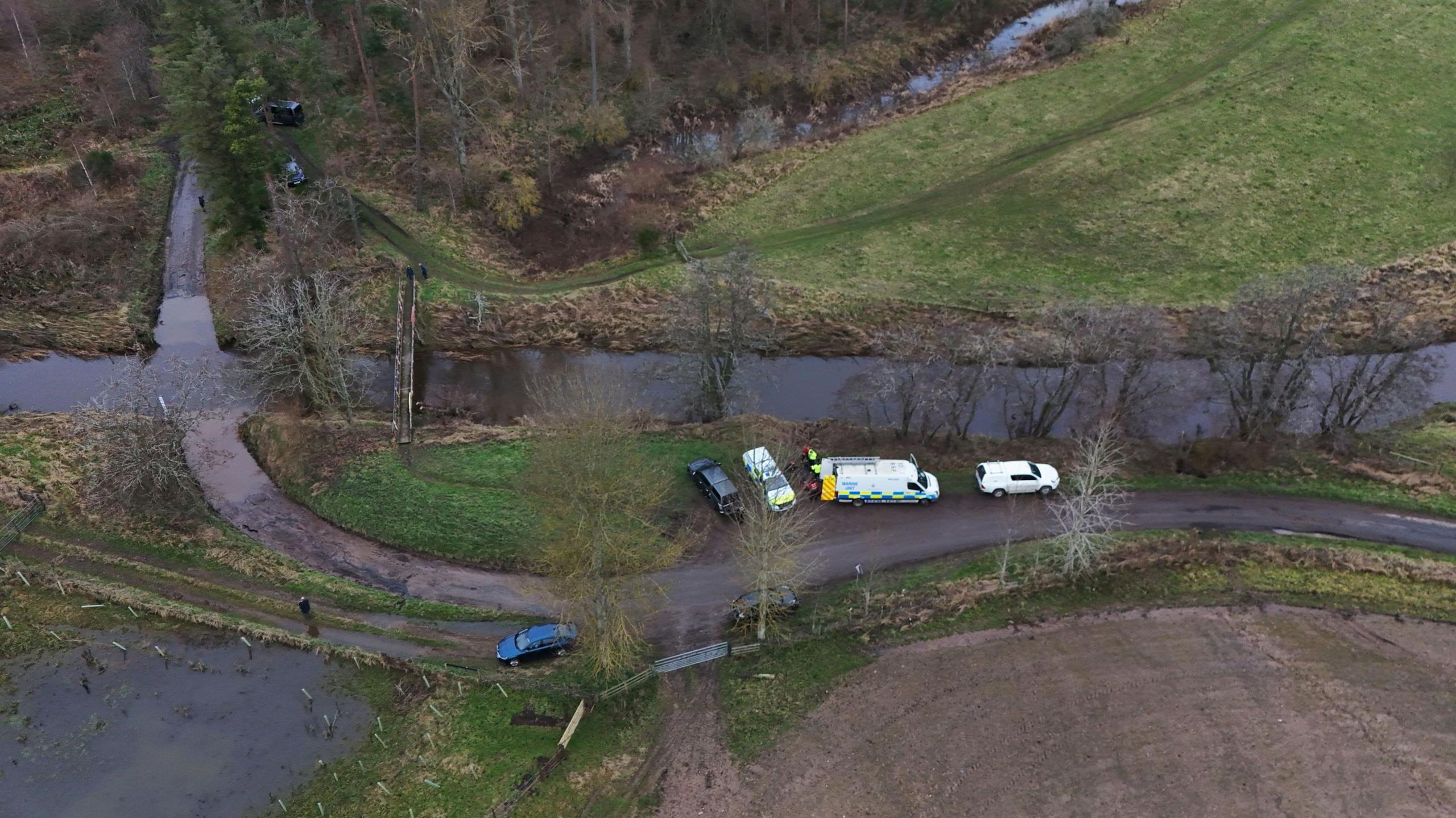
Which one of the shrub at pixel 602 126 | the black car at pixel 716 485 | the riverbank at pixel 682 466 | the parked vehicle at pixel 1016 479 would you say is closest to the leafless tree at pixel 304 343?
the riverbank at pixel 682 466

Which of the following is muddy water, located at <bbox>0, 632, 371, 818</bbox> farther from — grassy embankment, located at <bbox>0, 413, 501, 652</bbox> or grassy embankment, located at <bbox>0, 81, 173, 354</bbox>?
grassy embankment, located at <bbox>0, 81, 173, 354</bbox>

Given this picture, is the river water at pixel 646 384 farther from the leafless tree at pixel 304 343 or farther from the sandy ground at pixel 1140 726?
the sandy ground at pixel 1140 726

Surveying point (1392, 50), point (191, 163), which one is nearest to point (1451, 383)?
point (1392, 50)

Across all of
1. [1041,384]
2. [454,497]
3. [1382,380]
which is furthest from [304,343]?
[1382,380]

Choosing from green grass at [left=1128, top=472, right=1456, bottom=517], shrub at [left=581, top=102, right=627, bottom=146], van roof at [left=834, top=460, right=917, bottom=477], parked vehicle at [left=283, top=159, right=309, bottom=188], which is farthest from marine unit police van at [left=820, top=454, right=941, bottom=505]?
parked vehicle at [left=283, top=159, right=309, bottom=188]

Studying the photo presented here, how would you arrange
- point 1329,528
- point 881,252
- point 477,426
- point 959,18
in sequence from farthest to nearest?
point 959,18 → point 881,252 → point 477,426 → point 1329,528

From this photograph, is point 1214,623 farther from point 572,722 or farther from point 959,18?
point 959,18

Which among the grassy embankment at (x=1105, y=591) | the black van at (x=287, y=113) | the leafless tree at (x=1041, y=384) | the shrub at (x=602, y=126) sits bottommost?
the grassy embankment at (x=1105, y=591)
